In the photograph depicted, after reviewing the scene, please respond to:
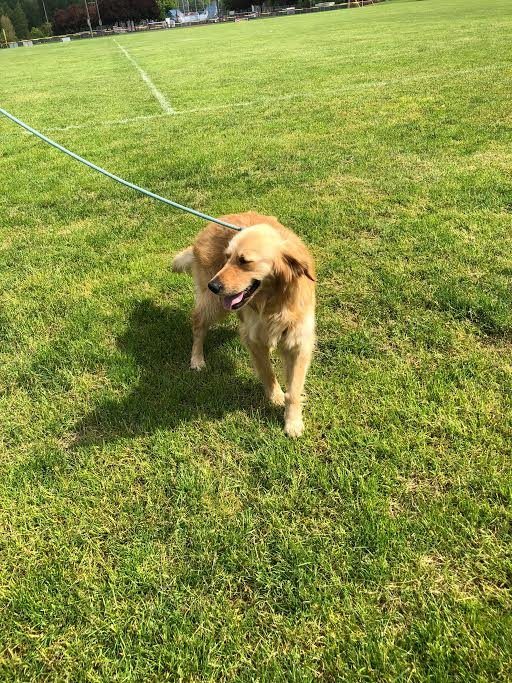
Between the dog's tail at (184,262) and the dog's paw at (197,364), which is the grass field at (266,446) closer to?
the dog's paw at (197,364)

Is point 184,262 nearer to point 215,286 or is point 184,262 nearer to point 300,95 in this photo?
point 215,286

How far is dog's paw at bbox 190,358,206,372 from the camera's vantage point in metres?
Result: 3.35

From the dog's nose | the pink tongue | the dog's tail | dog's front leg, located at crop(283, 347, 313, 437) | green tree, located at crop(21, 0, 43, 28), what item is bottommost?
dog's front leg, located at crop(283, 347, 313, 437)

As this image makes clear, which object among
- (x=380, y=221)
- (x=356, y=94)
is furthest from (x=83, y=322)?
(x=356, y=94)

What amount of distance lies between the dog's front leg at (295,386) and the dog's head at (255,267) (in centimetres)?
46

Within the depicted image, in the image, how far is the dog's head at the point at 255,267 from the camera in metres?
2.46

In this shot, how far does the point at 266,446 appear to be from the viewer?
2.65 m

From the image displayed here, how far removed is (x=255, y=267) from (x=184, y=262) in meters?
1.46

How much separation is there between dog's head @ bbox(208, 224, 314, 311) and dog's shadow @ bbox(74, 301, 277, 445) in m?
0.74

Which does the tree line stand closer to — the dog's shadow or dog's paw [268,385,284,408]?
the dog's shadow

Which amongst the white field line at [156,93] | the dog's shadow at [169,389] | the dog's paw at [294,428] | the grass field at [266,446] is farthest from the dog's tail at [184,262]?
the white field line at [156,93]

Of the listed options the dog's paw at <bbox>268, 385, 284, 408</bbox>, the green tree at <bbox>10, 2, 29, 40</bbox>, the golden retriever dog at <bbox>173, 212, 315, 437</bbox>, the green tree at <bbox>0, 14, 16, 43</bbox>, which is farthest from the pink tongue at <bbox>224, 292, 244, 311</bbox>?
the green tree at <bbox>10, 2, 29, 40</bbox>

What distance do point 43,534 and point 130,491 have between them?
17.1 inches

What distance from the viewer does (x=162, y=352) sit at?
139 inches
